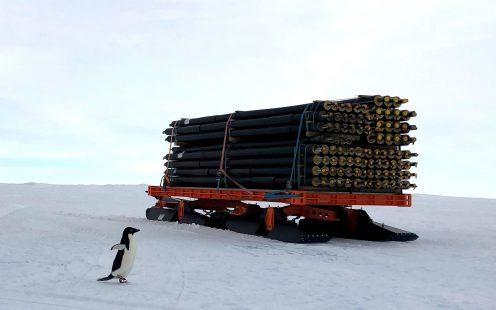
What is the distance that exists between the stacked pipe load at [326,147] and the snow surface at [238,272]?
63.7 inches

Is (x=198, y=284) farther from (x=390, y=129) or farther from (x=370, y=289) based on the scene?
(x=390, y=129)

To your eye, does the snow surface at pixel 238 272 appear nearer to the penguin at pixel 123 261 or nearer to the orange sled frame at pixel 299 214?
the penguin at pixel 123 261

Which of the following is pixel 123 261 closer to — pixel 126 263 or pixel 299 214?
pixel 126 263

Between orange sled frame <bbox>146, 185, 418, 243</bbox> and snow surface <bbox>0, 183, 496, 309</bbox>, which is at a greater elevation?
orange sled frame <bbox>146, 185, 418, 243</bbox>

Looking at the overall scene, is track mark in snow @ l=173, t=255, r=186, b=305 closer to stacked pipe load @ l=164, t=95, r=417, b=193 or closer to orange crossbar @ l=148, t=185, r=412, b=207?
orange crossbar @ l=148, t=185, r=412, b=207

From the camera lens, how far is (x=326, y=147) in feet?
44.8

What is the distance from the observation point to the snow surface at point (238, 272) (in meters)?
7.36

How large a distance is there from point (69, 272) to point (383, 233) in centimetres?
868

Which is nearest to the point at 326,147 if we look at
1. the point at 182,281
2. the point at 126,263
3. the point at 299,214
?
the point at 299,214

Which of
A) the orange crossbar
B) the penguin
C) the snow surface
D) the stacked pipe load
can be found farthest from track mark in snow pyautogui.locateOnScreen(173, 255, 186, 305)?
the stacked pipe load

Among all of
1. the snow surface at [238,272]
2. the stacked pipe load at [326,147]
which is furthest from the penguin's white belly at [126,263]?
the stacked pipe load at [326,147]

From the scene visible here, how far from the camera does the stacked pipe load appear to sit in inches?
543

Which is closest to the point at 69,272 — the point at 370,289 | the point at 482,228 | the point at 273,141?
the point at 370,289

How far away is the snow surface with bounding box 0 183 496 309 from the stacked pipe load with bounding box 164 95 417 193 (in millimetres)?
1618
